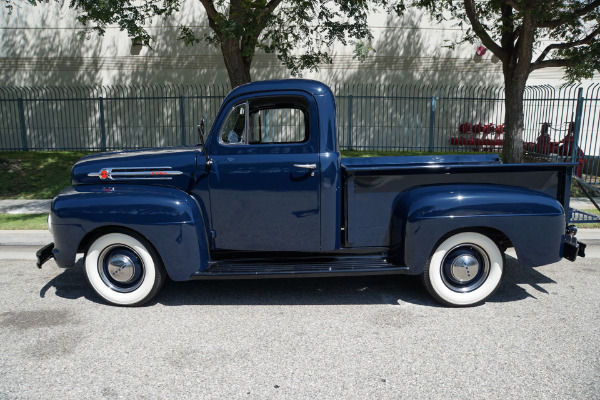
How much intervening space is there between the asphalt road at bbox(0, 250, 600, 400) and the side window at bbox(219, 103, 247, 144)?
1.62 m

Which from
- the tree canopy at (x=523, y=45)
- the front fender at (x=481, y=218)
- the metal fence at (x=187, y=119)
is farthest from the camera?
the metal fence at (x=187, y=119)

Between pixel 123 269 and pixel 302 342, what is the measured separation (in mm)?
1916

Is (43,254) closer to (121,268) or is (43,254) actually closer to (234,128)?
(121,268)

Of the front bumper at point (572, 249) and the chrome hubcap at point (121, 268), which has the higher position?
the front bumper at point (572, 249)

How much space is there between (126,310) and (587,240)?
6321mm

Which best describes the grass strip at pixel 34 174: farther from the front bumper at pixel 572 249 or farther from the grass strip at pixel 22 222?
the front bumper at pixel 572 249

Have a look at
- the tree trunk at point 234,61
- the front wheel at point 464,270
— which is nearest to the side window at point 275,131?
the front wheel at point 464,270

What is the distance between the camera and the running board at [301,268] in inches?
174

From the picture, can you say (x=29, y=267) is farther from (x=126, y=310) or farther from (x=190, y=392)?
(x=190, y=392)

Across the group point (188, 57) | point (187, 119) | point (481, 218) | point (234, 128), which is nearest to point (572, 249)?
point (481, 218)

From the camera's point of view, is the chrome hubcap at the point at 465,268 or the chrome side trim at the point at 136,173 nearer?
the chrome hubcap at the point at 465,268

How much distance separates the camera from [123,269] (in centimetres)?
460

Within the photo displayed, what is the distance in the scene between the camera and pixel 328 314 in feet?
14.7

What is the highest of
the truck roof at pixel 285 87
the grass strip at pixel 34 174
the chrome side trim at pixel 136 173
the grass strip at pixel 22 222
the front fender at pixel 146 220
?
the truck roof at pixel 285 87
